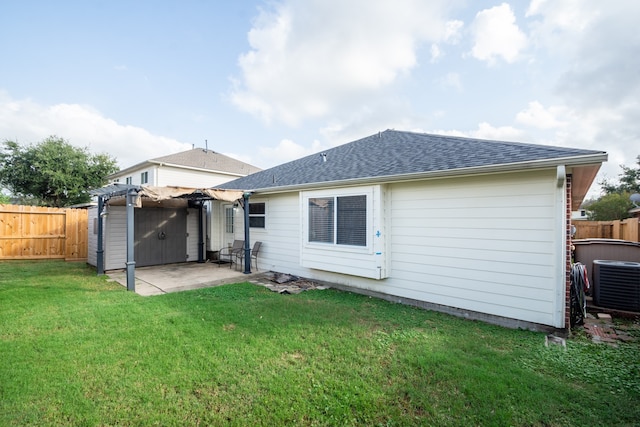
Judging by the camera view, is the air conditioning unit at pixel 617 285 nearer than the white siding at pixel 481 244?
No

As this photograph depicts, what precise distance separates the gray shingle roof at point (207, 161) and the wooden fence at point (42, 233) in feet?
20.4

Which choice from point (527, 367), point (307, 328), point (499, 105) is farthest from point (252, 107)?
point (527, 367)

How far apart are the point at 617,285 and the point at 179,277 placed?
33.0 ft

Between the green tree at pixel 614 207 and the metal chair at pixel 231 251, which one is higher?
the green tree at pixel 614 207

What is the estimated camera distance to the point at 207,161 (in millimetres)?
19828

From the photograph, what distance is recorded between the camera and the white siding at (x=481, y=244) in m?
4.26

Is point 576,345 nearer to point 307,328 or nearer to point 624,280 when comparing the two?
point 624,280

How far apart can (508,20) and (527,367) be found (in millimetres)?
7849

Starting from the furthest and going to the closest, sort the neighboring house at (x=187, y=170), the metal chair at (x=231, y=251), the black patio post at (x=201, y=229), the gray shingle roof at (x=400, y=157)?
the neighboring house at (x=187, y=170), the black patio post at (x=201, y=229), the metal chair at (x=231, y=251), the gray shingle roof at (x=400, y=157)

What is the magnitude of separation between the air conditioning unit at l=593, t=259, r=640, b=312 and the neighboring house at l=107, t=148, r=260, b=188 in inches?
744

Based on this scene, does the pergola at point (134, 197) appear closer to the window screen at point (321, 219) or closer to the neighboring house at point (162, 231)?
the neighboring house at point (162, 231)

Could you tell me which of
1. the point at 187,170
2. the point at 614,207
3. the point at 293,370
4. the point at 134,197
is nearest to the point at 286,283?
the point at 134,197

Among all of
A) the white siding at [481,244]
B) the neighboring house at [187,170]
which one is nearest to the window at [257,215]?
the white siding at [481,244]

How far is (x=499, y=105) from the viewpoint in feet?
30.1
